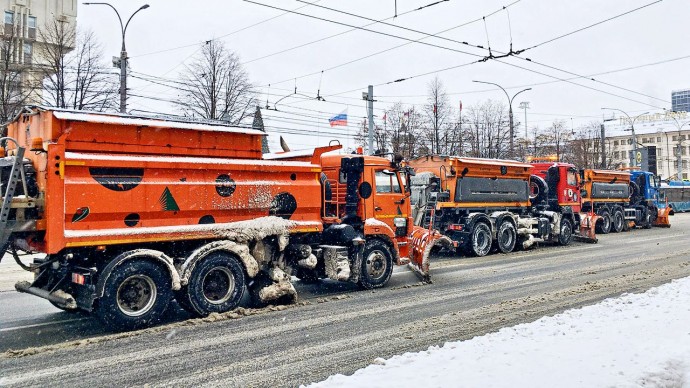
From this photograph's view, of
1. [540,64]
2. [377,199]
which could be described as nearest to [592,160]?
[540,64]

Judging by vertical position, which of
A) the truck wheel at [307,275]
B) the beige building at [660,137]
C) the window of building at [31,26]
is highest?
the window of building at [31,26]

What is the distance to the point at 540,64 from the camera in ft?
68.7

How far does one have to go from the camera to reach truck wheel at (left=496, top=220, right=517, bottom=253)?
1877 centimetres

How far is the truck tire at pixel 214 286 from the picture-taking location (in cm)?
819

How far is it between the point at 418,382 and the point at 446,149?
3798cm

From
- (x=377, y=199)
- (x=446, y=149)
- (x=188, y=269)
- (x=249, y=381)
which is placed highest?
(x=446, y=149)

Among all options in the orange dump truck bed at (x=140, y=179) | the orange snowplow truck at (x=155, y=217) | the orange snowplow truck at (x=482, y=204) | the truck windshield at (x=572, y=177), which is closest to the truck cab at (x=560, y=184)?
the truck windshield at (x=572, y=177)

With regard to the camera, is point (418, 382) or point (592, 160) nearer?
point (418, 382)

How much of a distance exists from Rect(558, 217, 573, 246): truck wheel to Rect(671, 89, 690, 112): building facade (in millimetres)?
144854

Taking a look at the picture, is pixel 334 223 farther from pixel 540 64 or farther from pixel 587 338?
pixel 540 64

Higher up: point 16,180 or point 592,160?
point 592,160

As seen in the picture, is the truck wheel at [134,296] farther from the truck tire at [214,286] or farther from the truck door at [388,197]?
the truck door at [388,197]

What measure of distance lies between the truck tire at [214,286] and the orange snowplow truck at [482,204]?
731cm

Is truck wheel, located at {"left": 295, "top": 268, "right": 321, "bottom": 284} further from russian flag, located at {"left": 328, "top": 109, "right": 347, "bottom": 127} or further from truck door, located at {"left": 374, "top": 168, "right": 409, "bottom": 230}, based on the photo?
russian flag, located at {"left": 328, "top": 109, "right": 347, "bottom": 127}
